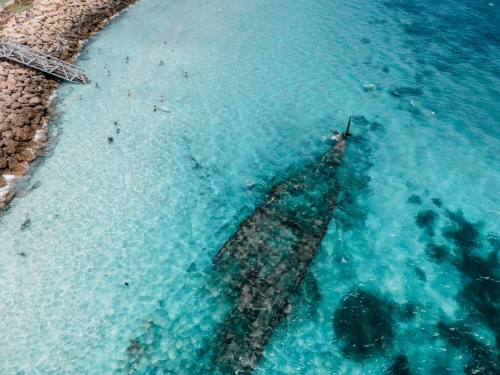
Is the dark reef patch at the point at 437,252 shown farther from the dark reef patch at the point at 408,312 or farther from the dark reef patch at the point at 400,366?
the dark reef patch at the point at 400,366

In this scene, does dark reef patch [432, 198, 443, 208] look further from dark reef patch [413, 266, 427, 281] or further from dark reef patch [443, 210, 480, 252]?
dark reef patch [413, 266, 427, 281]

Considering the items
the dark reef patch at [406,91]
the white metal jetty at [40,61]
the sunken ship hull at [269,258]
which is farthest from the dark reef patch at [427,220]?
the white metal jetty at [40,61]

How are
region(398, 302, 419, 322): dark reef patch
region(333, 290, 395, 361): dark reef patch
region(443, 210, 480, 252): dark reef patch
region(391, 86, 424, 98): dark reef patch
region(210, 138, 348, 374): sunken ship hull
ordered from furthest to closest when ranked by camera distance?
region(391, 86, 424, 98): dark reef patch
region(443, 210, 480, 252): dark reef patch
region(398, 302, 419, 322): dark reef patch
region(210, 138, 348, 374): sunken ship hull
region(333, 290, 395, 361): dark reef patch

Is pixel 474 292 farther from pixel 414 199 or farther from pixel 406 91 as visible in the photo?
pixel 406 91

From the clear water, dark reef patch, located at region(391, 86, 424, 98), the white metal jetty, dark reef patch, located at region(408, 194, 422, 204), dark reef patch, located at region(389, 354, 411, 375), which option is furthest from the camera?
the white metal jetty

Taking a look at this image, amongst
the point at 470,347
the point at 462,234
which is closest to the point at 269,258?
the point at 470,347

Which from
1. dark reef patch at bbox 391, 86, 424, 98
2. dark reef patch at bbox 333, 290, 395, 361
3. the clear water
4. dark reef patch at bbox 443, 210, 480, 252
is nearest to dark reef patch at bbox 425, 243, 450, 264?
the clear water

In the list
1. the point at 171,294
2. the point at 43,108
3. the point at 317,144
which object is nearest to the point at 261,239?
the point at 171,294
